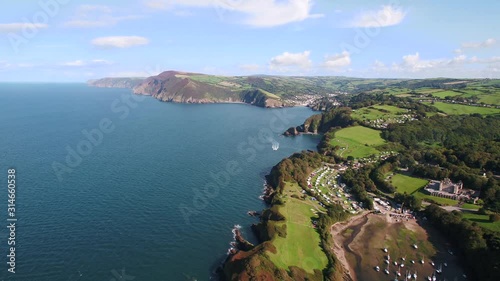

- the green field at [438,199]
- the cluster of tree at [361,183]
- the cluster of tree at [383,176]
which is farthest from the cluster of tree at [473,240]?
the cluster of tree at [383,176]

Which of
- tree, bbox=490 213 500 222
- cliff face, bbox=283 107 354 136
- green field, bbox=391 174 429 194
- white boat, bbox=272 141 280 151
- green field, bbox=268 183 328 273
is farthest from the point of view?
cliff face, bbox=283 107 354 136

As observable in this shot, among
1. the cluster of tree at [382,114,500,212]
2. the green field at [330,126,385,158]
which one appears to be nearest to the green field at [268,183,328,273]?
the cluster of tree at [382,114,500,212]

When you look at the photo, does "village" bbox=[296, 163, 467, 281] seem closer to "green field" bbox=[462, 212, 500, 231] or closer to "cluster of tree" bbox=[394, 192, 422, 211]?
"cluster of tree" bbox=[394, 192, 422, 211]

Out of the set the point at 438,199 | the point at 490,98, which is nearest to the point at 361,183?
the point at 438,199

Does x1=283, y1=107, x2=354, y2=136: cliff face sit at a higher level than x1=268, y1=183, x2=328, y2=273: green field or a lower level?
higher

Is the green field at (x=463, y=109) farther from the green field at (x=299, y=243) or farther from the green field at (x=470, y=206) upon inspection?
the green field at (x=299, y=243)

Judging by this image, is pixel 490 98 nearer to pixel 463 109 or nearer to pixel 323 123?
pixel 463 109
